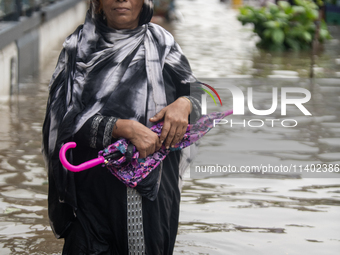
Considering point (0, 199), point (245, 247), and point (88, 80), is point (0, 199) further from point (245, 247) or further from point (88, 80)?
point (88, 80)

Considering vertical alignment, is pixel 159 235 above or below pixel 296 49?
above

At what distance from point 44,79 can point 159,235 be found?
7.09 m

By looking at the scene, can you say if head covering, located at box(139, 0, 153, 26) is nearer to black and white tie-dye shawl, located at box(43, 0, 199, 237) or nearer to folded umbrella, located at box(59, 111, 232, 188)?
black and white tie-dye shawl, located at box(43, 0, 199, 237)

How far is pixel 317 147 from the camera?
6.11 metres

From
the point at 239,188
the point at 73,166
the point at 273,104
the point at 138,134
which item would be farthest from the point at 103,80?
the point at 273,104

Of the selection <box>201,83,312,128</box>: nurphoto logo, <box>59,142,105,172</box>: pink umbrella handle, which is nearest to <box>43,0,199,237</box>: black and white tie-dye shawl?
<box>59,142,105,172</box>: pink umbrella handle

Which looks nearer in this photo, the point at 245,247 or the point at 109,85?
the point at 109,85

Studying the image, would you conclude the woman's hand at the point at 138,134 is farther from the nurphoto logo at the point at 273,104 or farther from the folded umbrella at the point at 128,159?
the nurphoto logo at the point at 273,104

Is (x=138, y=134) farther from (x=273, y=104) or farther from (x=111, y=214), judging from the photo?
(x=273, y=104)

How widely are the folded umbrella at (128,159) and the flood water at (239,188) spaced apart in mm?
1351

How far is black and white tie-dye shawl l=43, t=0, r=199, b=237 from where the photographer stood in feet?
8.48

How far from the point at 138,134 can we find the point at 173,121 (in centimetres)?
17

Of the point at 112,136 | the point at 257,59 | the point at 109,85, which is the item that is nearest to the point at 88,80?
the point at 109,85

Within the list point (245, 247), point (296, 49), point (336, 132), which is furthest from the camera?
point (296, 49)
